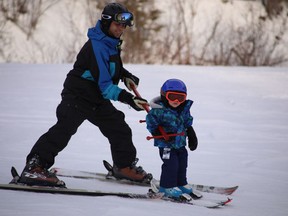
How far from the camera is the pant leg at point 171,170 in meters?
3.64

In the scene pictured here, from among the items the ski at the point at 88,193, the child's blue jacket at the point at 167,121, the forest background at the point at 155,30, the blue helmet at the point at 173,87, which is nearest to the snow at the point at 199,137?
the ski at the point at 88,193

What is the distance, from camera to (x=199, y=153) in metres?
5.65

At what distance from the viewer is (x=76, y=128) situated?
3.91 metres

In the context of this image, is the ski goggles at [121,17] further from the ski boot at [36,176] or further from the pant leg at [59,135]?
the ski boot at [36,176]

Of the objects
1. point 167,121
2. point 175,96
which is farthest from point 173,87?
point 167,121

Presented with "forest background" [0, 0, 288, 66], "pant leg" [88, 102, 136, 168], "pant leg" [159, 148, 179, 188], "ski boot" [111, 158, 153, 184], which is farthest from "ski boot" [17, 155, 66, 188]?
"forest background" [0, 0, 288, 66]

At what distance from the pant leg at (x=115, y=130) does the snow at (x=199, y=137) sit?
0.27 metres

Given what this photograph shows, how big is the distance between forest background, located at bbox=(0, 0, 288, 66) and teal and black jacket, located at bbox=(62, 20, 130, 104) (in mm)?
11750

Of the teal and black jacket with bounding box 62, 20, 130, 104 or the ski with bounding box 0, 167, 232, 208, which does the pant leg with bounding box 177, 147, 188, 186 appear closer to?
the ski with bounding box 0, 167, 232, 208

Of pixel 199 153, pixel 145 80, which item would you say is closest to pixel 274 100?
pixel 145 80

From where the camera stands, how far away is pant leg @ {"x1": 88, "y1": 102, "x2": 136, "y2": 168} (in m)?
4.04

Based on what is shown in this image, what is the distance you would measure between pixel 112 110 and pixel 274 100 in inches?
220

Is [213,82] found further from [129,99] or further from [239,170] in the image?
[129,99]

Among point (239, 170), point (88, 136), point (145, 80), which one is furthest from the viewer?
point (145, 80)
